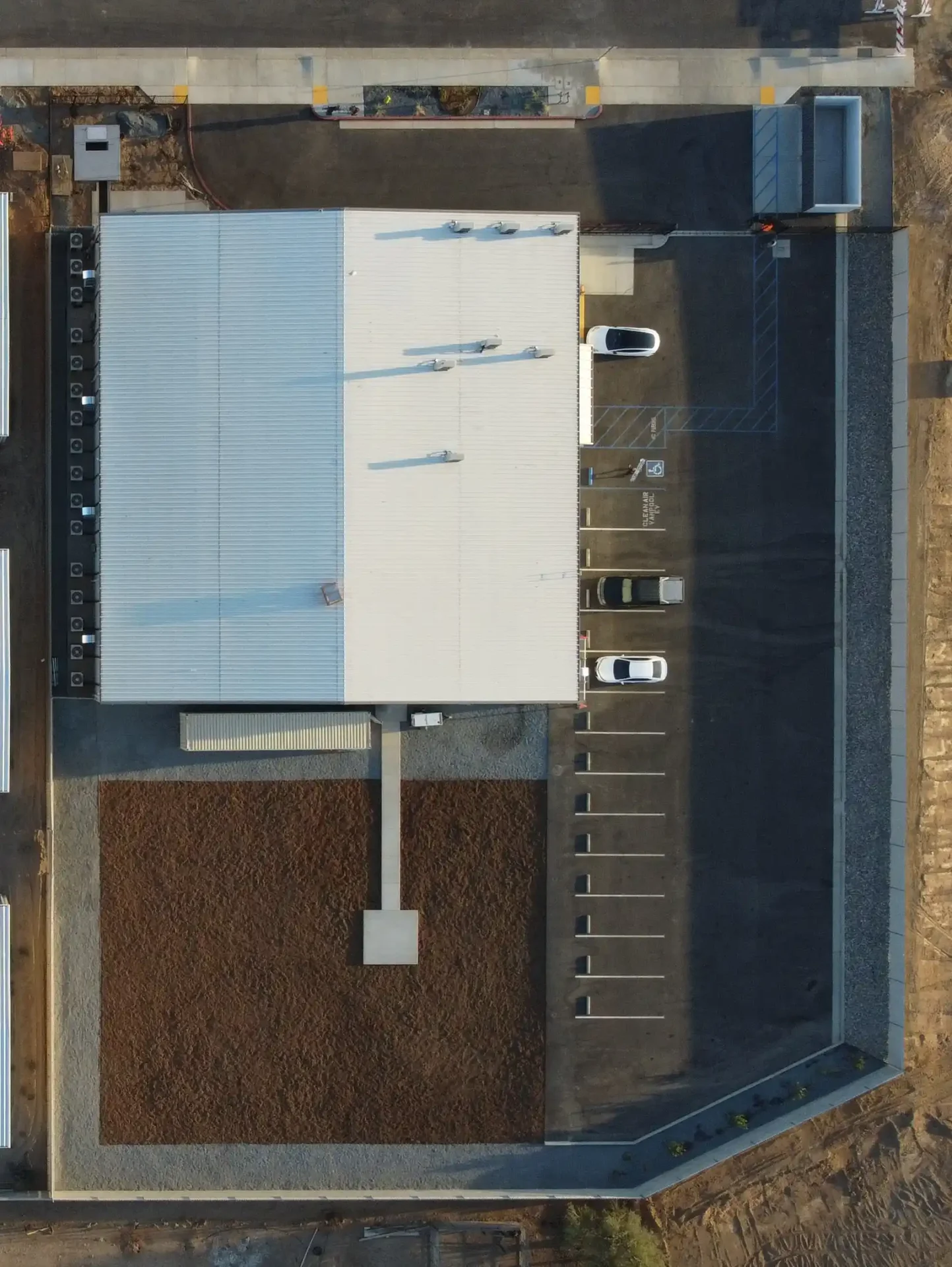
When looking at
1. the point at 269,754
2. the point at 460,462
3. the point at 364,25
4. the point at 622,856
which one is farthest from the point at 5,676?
the point at 364,25

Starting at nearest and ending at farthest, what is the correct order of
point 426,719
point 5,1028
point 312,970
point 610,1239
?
point 5,1028, point 610,1239, point 426,719, point 312,970

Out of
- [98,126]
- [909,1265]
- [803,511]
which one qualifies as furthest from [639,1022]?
[98,126]

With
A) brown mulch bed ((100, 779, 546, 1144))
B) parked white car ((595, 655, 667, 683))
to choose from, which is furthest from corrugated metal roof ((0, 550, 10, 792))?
parked white car ((595, 655, 667, 683))

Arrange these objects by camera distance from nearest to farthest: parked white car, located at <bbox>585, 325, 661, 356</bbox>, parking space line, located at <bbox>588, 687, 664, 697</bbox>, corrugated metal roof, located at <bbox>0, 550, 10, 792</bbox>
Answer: corrugated metal roof, located at <bbox>0, 550, 10, 792</bbox>, parked white car, located at <bbox>585, 325, 661, 356</bbox>, parking space line, located at <bbox>588, 687, 664, 697</bbox>

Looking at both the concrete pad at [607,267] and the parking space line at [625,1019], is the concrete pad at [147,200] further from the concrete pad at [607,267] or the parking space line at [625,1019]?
the parking space line at [625,1019]

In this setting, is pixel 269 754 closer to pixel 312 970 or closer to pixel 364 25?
pixel 312 970

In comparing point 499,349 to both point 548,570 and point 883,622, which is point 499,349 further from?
point 883,622

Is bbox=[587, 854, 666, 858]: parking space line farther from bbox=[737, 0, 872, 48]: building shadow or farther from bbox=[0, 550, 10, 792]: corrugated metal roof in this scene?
bbox=[737, 0, 872, 48]: building shadow
